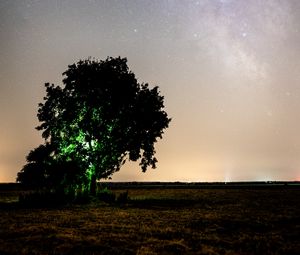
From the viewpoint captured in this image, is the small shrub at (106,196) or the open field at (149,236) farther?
the small shrub at (106,196)

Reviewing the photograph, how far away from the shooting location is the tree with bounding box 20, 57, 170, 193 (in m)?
51.7

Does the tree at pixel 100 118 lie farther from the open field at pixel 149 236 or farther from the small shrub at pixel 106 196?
the open field at pixel 149 236

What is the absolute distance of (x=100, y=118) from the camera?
52.2m

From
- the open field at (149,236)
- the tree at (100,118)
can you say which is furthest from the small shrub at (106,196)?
the open field at (149,236)

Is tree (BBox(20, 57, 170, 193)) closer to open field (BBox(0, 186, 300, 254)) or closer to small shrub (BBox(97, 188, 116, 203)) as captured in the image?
small shrub (BBox(97, 188, 116, 203))

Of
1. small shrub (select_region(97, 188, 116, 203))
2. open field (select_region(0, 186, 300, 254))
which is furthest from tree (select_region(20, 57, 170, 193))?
open field (select_region(0, 186, 300, 254))

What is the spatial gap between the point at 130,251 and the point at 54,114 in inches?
1552

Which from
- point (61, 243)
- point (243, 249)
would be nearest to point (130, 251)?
point (61, 243)

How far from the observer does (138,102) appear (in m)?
54.1

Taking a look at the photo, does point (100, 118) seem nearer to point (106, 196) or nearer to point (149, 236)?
point (106, 196)

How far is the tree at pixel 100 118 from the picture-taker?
51656 mm

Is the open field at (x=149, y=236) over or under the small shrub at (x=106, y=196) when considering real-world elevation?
under

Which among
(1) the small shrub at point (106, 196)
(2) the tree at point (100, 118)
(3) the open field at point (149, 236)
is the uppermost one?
(2) the tree at point (100, 118)

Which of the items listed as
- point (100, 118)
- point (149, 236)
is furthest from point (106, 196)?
point (149, 236)
